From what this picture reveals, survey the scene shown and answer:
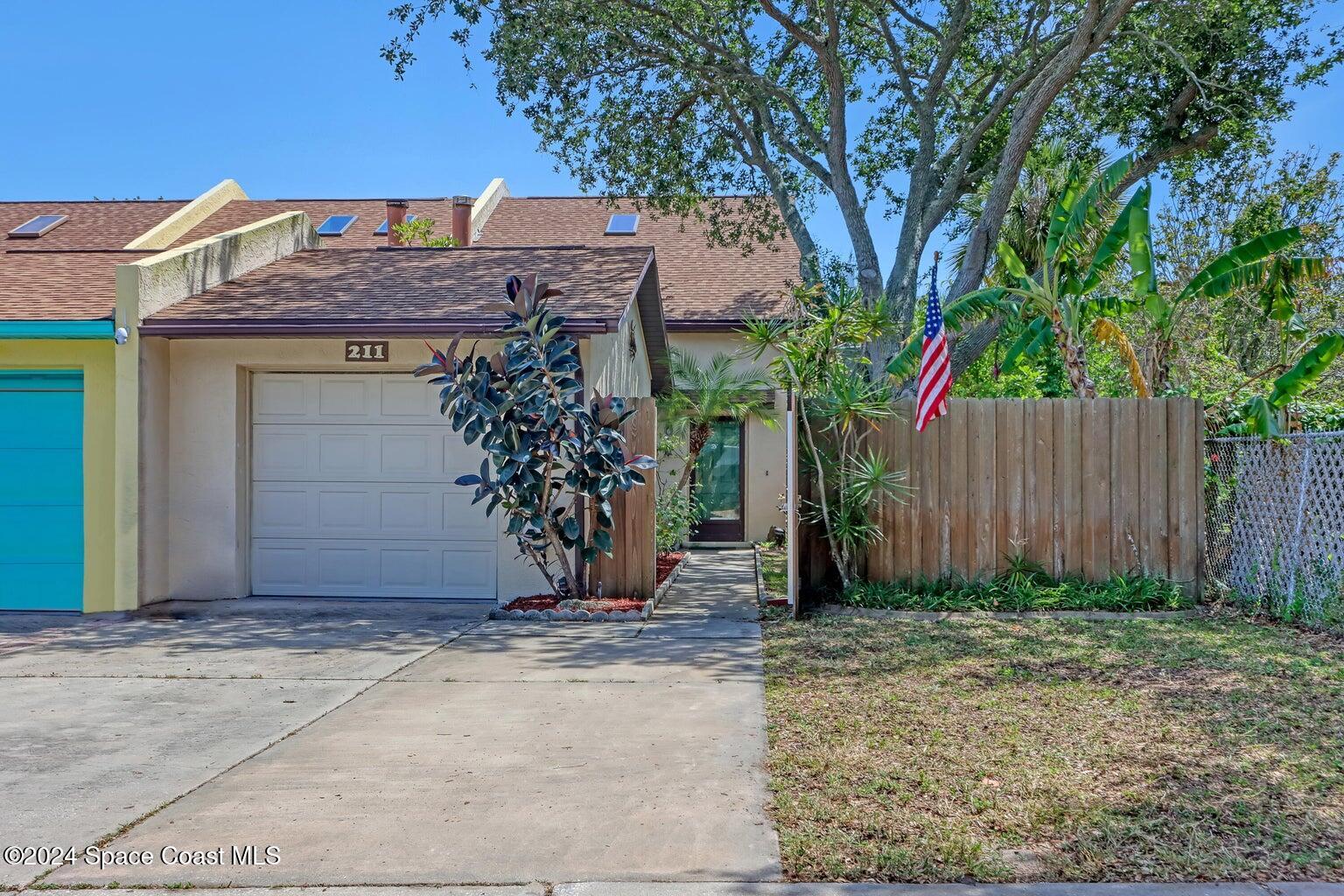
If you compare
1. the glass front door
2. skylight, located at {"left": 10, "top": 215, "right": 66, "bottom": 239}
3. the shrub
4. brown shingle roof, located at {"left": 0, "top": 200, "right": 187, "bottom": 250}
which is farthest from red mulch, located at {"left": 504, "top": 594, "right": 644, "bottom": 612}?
skylight, located at {"left": 10, "top": 215, "right": 66, "bottom": 239}

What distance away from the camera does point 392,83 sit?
16.1 meters

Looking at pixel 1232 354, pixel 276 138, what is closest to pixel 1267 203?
pixel 1232 354

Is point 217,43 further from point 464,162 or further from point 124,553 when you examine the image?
point 124,553

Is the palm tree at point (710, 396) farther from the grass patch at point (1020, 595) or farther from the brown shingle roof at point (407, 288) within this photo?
the grass patch at point (1020, 595)

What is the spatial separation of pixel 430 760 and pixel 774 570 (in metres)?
8.97

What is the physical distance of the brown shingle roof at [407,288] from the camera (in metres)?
10.4

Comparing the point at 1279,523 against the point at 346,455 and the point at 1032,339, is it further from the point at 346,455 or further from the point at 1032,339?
the point at 346,455

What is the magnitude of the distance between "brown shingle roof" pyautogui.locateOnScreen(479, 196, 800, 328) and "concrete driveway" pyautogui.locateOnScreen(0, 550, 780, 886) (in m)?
10.6

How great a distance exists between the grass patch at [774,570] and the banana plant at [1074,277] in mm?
2794

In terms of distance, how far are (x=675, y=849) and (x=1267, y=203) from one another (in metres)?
18.1

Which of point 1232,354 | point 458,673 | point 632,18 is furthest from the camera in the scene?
point 1232,354

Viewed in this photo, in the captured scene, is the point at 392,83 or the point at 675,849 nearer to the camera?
the point at 675,849

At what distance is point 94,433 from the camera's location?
1040cm

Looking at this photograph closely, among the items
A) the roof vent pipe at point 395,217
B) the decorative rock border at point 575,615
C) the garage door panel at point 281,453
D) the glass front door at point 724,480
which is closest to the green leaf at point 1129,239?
the decorative rock border at point 575,615
